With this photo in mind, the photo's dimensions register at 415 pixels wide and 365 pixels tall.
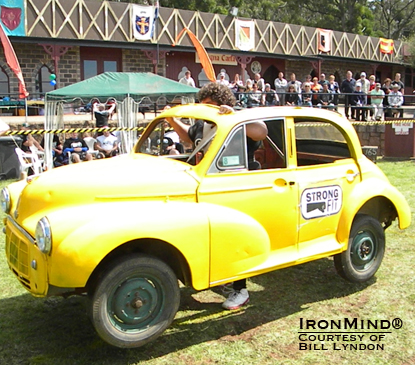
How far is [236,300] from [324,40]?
99.2 ft

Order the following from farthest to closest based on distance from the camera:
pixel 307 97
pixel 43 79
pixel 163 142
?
1. pixel 43 79
2. pixel 307 97
3. pixel 163 142

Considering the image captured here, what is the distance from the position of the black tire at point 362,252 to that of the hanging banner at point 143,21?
65.9 ft

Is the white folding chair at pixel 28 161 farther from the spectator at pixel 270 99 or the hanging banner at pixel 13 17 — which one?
the hanging banner at pixel 13 17

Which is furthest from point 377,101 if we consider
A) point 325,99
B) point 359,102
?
point 325,99

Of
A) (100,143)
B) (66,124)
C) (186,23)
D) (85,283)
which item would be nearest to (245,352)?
(85,283)

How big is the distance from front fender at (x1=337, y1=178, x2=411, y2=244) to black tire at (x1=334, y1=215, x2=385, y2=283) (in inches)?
8.6

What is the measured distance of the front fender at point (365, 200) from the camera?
192 inches

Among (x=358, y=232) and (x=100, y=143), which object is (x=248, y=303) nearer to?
(x=358, y=232)

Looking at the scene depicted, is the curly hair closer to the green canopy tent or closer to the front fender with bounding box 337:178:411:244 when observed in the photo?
the front fender with bounding box 337:178:411:244

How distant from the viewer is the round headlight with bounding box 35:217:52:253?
3457mm

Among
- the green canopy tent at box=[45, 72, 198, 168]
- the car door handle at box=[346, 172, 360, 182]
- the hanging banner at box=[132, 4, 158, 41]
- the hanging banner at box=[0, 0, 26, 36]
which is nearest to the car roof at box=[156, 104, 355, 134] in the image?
the car door handle at box=[346, 172, 360, 182]

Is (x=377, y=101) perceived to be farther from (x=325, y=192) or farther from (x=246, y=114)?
(x=246, y=114)

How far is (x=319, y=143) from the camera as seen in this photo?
549 centimetres

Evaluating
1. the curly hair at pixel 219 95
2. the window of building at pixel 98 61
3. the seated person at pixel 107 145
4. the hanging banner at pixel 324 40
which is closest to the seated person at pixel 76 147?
the seated person at pixel 107 145
